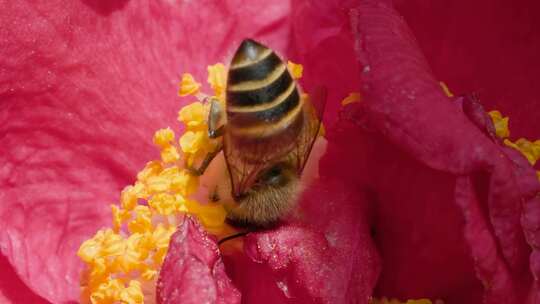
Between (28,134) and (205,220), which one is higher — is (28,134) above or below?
above

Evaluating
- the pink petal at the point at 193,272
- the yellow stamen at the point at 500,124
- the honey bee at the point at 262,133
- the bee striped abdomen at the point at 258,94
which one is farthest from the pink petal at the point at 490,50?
the pink petal at the point at 193,272

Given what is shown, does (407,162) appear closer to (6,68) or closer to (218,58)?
(218,58)

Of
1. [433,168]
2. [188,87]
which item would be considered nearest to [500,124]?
[433,168]

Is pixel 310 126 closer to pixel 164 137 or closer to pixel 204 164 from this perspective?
pixel 204 164

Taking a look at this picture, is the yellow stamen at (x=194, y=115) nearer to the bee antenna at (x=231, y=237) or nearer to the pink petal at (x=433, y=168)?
the bee antenna at (x=231, y=237)

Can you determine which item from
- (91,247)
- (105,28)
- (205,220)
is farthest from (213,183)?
(105,28)

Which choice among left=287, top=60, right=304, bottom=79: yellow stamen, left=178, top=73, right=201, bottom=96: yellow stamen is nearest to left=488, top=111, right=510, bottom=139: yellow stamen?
left=287, top=60, right=304, bottom=79: yellow stamen
